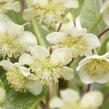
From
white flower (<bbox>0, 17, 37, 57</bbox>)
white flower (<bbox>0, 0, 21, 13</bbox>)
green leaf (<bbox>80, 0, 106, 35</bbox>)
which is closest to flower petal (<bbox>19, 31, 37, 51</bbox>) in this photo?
white flower (<bbox>0, 17, 37, 57</bbox>)

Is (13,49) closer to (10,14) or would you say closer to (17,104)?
(17,104)

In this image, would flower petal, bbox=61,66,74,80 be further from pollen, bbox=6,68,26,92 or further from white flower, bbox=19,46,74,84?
pollen, bbox=6,68,26,92

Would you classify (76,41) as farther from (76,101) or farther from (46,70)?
(76,101)

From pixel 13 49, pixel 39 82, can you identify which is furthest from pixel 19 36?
pixel 39 82

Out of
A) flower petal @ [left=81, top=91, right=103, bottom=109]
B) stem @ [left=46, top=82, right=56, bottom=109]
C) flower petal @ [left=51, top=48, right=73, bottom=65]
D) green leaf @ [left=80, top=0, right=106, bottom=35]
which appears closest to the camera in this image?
flower petal @ [left=81, top=91, right=103, bottom=109]

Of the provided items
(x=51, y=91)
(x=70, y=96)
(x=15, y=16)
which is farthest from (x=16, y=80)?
(x=15, y=16)

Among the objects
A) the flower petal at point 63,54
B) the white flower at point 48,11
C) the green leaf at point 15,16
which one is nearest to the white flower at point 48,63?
the flower petal at point 63,54

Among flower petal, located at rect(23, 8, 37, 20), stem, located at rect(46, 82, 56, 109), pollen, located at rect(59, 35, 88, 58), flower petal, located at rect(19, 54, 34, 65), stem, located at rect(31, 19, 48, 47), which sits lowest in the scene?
stem, located at rect(46, 82, 56, 109)
